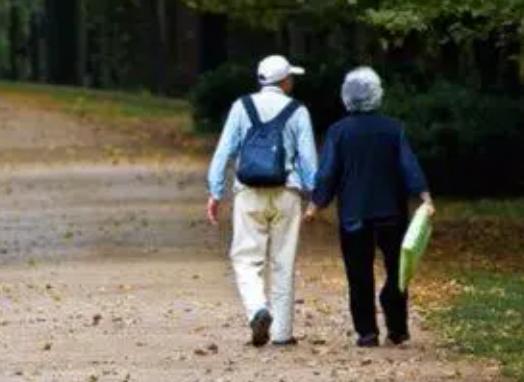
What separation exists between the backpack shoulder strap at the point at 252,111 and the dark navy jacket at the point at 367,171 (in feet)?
1.55

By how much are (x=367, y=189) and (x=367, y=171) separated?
0.37 ft

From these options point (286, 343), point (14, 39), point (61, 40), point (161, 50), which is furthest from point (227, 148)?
point (14, 39)

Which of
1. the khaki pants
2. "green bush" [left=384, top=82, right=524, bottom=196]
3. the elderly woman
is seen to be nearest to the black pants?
the elderly woman

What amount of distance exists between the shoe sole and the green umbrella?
874mm

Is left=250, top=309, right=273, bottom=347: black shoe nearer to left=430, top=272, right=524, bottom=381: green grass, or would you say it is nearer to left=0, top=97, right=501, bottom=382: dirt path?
left=0, top=97, right=501, bottom=382: dirt path

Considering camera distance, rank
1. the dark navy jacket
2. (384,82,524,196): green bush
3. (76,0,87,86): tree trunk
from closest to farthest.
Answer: the dark navy jacket < (384,82,524,196): green bush < (76,0,87,86): tree trunk

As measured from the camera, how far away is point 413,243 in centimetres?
1195

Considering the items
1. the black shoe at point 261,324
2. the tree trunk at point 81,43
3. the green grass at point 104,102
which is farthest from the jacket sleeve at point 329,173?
the tree trunk at point 81,43

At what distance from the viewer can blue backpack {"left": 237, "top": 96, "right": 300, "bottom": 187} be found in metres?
12.4

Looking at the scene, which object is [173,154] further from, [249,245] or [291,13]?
[249,245]

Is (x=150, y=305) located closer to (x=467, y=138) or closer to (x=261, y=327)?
(x=261, y=327)

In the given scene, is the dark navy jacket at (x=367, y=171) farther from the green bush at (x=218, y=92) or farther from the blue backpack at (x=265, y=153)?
the green bush at (x=218, y=92)

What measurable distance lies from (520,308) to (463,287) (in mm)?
1640

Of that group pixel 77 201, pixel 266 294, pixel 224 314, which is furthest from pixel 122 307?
pixel 77 201
